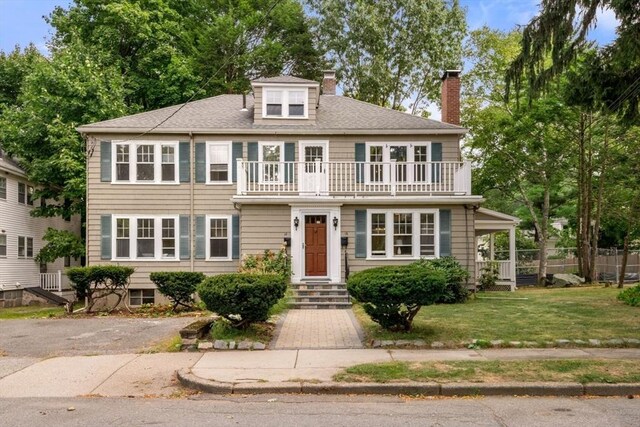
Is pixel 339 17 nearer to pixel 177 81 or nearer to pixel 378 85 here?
pixel 378 85

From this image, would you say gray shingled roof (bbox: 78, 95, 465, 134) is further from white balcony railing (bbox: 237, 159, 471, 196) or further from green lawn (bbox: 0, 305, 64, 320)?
green lawn (bbox: 0, 305, 64, 320)

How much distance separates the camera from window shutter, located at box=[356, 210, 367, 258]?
61.1 feet

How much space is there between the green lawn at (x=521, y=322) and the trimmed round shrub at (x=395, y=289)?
500 millimetres

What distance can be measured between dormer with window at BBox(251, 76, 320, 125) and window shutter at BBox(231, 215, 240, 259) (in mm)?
3595

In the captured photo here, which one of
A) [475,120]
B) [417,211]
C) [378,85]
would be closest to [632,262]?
[475,120]

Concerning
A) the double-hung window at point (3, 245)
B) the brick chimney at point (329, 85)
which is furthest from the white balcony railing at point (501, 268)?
the double-hung window at point (3, 245)

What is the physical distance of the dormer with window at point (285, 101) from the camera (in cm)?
2023

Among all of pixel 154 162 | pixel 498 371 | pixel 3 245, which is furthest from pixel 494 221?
pixel 3 245

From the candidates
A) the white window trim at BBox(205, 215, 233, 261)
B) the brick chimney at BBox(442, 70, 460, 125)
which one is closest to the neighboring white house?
the white window trim at BBox(205, 215, 233, 261)

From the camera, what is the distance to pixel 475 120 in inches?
1118

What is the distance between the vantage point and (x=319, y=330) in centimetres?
1176

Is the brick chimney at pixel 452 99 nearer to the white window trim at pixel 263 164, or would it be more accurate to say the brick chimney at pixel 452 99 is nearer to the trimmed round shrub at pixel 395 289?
the white window trim at pixel 263 164

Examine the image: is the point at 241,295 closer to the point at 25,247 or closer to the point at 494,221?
the point at 494,221

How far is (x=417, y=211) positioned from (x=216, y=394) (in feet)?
40.9
